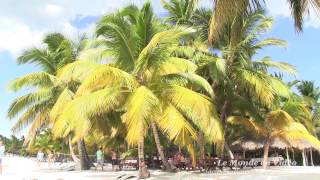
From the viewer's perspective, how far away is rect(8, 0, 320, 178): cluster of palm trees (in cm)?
1755

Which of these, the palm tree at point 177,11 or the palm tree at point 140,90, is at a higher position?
the palm tree at point 177,11

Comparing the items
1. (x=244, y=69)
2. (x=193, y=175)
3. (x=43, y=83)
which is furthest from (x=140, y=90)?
(x=43, y=83)

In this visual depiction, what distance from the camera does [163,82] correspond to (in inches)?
744

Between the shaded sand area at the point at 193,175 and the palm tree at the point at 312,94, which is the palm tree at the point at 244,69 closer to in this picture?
the shaded sand area at the point at 193,175

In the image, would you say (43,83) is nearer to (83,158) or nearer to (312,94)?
(83,158)

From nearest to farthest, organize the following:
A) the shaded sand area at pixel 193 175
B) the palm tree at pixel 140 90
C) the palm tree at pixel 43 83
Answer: the palm tree at pixel 140 90 < the shaded sand area at pixel 193 175 < the palm tree at pixel 43 83

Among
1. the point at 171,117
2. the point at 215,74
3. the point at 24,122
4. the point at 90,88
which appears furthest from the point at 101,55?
the point at 24,122

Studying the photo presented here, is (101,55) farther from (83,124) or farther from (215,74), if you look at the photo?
(215,74)

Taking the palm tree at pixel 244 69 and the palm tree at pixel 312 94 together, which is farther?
the palm tree at pixel 312 94

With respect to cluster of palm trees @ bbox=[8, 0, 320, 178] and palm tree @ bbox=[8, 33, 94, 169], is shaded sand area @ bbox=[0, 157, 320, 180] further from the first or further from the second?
palm tree @ bbox=[8, 33, 94, 169]

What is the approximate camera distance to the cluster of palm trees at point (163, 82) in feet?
57.6

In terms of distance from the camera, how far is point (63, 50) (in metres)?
27.9

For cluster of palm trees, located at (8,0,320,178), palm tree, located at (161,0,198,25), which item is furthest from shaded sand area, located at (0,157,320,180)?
palm tree, located at (161,0,198,25)

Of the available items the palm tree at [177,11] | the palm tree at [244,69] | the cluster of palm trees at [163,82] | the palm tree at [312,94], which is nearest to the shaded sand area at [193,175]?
the cluster of palm trees at [163,82]
